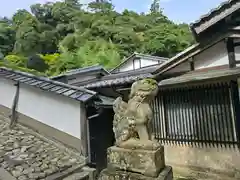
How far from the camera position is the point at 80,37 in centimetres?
2891

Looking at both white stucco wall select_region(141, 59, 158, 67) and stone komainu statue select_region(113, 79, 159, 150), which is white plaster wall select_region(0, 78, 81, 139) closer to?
stone komainu statue select_region(113, 79, 159, 150)

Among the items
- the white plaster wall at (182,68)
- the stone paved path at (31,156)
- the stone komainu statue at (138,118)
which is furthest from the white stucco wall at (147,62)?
the stone komainu statue at (138,118)

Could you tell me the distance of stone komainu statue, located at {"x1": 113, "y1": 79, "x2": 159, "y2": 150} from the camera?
9.74 ft

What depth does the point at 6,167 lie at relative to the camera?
4441mm

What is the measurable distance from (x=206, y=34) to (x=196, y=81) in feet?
5.33

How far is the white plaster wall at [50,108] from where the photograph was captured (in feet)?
19.3

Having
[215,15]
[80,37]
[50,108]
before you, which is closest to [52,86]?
[50,108]

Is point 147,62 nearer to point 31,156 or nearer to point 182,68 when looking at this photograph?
point 182,68

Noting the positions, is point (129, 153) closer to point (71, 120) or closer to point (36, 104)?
point (71, 120)

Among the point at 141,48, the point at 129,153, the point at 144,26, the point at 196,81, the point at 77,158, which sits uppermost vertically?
the point at 144,26

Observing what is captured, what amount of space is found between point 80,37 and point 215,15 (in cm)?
2428

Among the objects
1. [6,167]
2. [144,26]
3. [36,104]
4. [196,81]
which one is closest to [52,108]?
[36,104]

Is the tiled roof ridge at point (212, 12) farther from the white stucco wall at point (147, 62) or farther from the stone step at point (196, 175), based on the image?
the white stucco wall at point (147, 62)

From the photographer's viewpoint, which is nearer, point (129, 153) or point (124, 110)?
point (129, 153)
